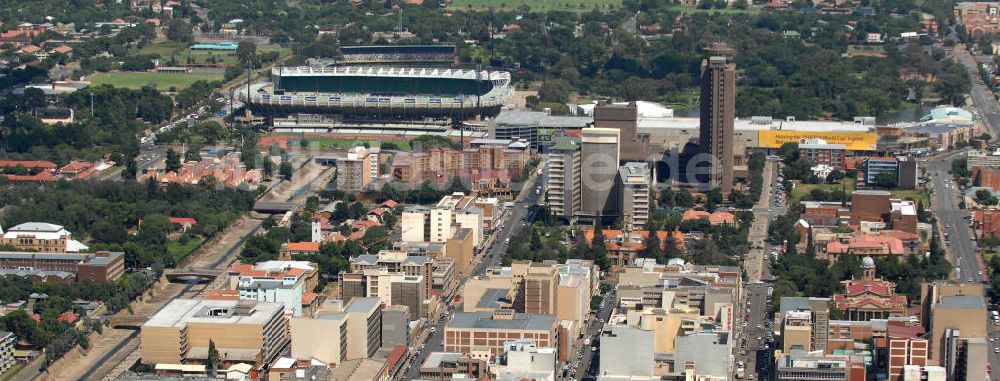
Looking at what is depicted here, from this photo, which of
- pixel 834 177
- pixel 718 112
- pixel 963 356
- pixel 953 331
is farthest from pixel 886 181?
pixel 963 356

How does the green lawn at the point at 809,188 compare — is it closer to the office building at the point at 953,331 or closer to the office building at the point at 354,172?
the office building at the point at 354,172

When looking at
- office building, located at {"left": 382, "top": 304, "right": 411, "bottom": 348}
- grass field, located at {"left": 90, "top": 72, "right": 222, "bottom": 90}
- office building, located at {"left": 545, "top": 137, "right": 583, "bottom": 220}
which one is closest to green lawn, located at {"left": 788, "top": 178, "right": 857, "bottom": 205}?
office building, located at {"left": 545, "top": 137, "right": 583, "bottom": 220}

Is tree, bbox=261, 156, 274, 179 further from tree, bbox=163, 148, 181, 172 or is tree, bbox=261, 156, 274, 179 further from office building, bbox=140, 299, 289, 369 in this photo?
office building, bbox=140, 299, 289, 369

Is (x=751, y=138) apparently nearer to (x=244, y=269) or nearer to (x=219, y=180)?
(x=219, y=180)

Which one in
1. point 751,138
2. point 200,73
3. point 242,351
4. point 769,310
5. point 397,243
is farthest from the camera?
point 200,73

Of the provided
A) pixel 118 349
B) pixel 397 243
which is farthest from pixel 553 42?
pixel 118 349

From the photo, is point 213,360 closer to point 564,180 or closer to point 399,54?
point 564,180

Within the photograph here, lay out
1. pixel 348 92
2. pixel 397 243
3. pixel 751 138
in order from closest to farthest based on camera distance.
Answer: pixel 397 243, pixel 751 138, pixel 348 92
